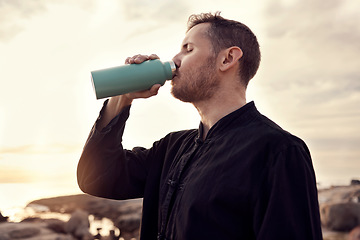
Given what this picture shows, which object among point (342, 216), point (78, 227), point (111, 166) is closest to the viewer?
point (111, 166)

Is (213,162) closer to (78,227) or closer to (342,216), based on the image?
(78,227)

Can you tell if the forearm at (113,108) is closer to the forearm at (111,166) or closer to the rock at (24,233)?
the forearm at (111,166)

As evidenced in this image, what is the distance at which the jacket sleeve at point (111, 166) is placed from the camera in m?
3.05

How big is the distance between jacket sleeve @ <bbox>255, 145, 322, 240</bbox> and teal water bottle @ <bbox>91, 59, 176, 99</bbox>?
0.92 meters

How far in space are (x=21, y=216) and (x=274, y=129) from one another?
4.28 metres

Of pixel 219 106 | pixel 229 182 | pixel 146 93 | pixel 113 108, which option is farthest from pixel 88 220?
pixel 229 182

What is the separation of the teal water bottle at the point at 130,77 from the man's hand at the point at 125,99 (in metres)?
0.03

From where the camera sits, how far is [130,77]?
279cm

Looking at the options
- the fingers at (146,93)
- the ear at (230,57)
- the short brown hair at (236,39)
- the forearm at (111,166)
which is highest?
the short brown hair at (236,39)

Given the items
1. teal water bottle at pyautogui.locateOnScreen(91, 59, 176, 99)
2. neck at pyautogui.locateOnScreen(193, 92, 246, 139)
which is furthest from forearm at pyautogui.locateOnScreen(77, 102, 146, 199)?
neck at pyautogui.locateOnScreen(193, 92, 246, 139)

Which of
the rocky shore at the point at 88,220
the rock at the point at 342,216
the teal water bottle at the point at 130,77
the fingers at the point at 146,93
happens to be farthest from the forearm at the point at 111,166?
→ the rock at the point at 342,216

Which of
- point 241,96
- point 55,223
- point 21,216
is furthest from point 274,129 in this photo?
point 21,216

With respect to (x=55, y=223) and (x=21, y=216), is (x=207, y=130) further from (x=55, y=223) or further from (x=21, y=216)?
(x=21, y=216)

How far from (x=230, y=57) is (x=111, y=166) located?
3.56 feet
